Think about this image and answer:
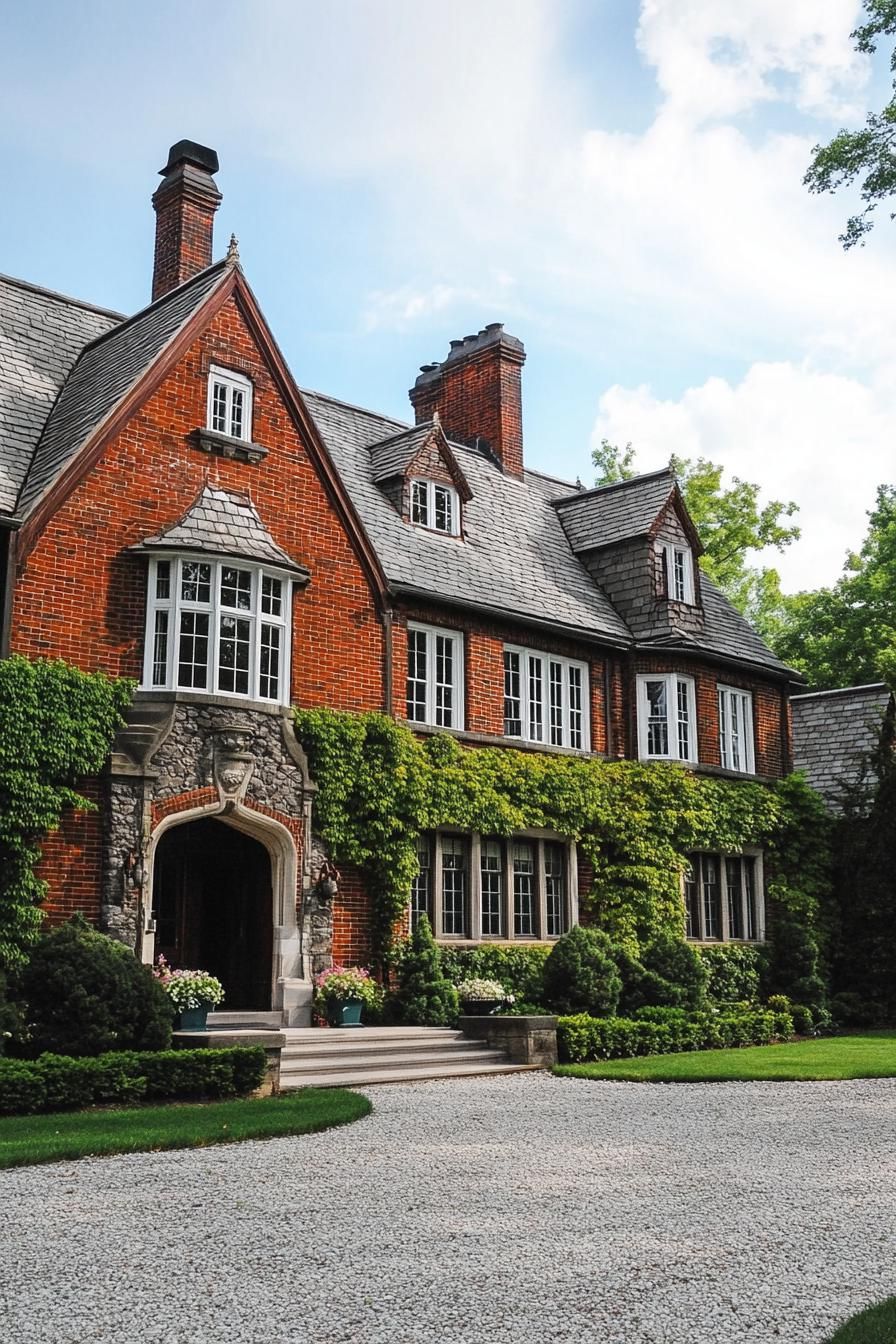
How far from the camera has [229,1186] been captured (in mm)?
9148

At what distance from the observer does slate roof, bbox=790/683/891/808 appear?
3250 centimetres

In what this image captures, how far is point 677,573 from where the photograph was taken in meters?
27.8

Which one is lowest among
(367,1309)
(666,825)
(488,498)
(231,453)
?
(367,1309)

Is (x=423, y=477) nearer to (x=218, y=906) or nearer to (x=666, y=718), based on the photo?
(x=666, y=718)

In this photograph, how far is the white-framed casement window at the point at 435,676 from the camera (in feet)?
72.6

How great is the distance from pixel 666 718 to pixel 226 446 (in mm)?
10711

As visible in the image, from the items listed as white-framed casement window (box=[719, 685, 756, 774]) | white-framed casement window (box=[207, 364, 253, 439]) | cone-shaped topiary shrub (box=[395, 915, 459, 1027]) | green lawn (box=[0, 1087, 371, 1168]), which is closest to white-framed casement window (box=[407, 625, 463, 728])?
cone-shaped topiary shrub (box=[395, 915, 459, 1027])

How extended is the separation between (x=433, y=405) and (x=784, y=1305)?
26.1 m

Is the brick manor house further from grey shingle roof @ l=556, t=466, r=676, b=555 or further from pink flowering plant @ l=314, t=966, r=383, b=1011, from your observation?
pink flowering plant @ l=314, t=966, r=383, b=1011

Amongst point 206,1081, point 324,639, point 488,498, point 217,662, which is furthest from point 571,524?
point 206,1081

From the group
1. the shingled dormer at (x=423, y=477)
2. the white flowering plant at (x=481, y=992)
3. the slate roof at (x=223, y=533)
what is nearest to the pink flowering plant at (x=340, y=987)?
the white flowering plant at (x=481, y=992)

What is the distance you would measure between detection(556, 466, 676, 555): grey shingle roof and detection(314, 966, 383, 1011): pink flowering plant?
11.9 metres

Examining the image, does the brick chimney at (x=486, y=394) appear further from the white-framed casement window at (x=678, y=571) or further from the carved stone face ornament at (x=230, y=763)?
the carved stone face ornament at (x=230, y=763)

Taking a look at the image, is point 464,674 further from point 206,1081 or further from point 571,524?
point 206,1081
